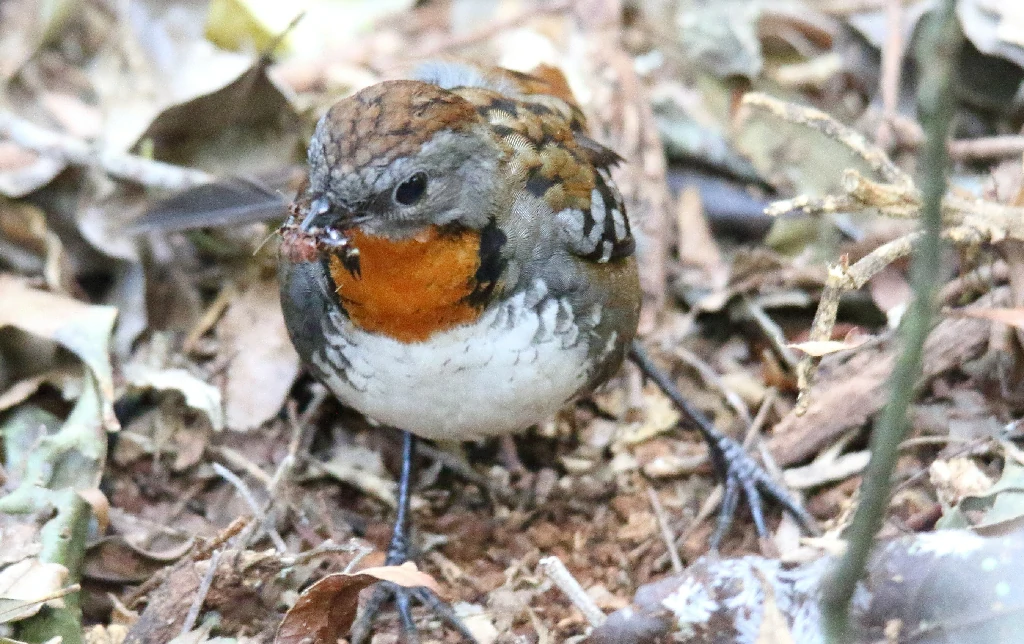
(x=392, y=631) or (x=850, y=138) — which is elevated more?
(x=850, y=138)

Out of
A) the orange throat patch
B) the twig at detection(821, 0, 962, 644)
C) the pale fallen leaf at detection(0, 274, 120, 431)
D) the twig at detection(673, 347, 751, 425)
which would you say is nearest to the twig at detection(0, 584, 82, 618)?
the pale fallen leaf at detection(0, 274, 120, 431)

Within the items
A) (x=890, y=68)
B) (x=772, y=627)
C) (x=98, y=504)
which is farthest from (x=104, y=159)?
(x=890, y=68)

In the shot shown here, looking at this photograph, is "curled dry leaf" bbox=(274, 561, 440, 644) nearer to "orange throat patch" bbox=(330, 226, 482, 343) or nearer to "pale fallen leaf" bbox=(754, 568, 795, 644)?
"orange throat patch" bbox=(330, 226, 482, 343)

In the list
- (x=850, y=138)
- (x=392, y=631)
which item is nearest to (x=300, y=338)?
(x=392, y=631)

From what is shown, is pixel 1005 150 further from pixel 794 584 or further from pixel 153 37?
pixel 153 37

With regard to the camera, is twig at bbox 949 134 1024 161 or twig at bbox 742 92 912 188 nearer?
twig at bbox 742 92 912 188

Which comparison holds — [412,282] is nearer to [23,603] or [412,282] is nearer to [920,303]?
[23,603]

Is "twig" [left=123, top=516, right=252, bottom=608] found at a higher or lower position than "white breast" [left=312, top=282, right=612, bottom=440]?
lower
